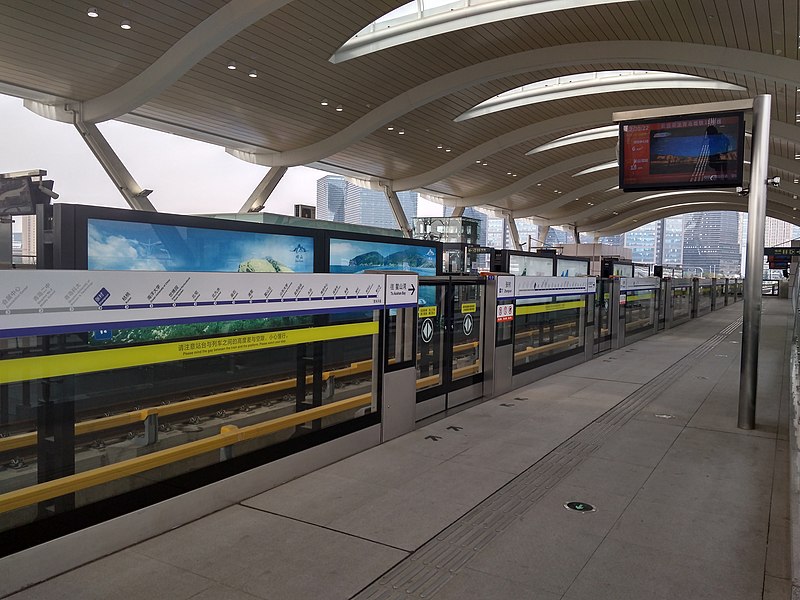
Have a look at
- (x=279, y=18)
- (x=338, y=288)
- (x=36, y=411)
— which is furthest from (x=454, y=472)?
(x=279, y=18)

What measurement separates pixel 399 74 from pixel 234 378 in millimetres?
18232

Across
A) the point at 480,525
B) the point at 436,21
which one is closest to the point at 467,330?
the point at 480,525

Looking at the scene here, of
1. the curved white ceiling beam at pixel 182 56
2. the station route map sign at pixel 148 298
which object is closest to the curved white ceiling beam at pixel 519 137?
the curved white ceiling beam at pixel 182 56

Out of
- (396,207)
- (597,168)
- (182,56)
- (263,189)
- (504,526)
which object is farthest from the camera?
(597,168)

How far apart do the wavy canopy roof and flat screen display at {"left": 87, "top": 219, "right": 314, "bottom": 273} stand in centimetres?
937

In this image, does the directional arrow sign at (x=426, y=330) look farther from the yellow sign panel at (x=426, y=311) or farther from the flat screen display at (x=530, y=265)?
the flat screen display at (x=530, y=265)

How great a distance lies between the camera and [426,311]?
7.04m

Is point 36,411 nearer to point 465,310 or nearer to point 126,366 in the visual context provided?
point 126,366

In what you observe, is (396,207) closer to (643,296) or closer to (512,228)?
(512,228)

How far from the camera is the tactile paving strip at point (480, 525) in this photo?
3332mm

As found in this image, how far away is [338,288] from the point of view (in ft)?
17.5

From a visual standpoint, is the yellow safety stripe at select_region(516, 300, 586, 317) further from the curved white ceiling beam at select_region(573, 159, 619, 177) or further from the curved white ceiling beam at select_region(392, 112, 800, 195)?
the curved white ceiling beam at select_region(573, 159, 619, 177)

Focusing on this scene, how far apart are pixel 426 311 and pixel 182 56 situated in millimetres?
12900

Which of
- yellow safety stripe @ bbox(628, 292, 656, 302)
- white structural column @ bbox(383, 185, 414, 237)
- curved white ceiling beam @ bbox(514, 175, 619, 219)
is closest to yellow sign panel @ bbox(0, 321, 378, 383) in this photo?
yellow safety stripe @ bbox(628, 292, 656, 302)
